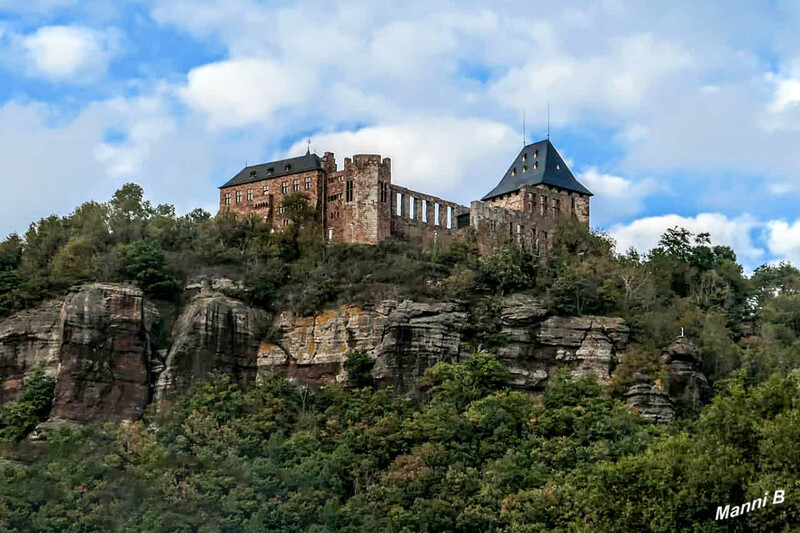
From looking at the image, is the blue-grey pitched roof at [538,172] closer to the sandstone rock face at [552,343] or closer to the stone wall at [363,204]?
the stone wall at [363,204]

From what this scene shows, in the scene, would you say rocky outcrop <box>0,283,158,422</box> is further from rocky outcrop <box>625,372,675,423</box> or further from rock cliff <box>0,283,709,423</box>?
rocky outcrop <box>625,372,675,423</box>

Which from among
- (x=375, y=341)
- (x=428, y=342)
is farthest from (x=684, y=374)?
(x=375, y=341)

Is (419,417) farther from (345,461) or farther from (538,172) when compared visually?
(538,172)

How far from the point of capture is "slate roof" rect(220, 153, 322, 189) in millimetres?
95625

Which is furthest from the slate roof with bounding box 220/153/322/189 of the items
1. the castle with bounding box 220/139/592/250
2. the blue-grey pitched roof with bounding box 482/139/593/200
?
the blue-grey pitched roof with bounding box 482/139/593/200

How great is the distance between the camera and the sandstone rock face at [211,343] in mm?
81500

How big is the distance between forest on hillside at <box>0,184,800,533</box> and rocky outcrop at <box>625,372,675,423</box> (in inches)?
38.5

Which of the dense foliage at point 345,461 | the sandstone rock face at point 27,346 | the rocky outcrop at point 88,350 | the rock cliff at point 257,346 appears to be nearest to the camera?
the dense foliage at point 345,461

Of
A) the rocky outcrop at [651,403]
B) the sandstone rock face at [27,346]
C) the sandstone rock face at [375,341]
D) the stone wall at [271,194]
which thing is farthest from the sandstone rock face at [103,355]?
the rocky outcrop at [651,403]

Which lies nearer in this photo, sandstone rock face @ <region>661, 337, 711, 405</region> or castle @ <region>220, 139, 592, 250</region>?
sandstone rock face @ <region>661, 337, 711, 405</region>

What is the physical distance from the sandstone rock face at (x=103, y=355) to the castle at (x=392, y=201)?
1420cm

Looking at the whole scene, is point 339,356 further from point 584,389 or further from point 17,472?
point 17,472

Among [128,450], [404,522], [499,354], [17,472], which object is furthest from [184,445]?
[499,354]

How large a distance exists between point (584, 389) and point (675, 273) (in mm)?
16730
